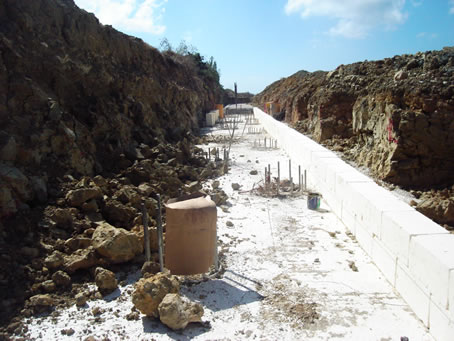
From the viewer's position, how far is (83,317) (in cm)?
382

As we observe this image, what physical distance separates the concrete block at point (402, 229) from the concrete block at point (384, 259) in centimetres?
8

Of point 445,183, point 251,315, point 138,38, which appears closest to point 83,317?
point 251,315

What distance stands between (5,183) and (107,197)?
1.53 m

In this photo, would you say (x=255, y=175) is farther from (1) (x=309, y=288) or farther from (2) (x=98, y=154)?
(1) (x=309, y=288)

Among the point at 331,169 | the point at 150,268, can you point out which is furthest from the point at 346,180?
the point at 150,268

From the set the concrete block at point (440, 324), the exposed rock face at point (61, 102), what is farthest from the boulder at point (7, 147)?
the concrete block at point (440, 324)

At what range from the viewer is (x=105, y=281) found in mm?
4215

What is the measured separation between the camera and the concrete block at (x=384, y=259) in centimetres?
441

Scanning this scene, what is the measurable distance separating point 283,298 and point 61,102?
6494 millimetres

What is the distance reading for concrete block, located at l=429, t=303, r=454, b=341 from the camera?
3177 millimetres

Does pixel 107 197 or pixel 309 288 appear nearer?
pixel 309 288

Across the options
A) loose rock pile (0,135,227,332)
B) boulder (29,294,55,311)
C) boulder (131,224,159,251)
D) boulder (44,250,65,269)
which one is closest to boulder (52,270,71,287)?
loose rock pile (0,135,227,332)

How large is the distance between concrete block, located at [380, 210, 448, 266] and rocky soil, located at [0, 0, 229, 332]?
303cm

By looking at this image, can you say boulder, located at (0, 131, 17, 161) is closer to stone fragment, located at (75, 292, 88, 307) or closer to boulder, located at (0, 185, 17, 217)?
boulder, located at (0, 185, 17, 217)
